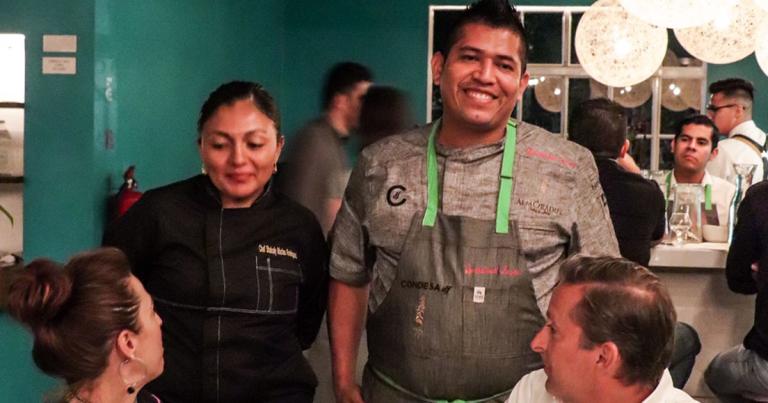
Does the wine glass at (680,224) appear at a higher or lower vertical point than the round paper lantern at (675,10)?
lower

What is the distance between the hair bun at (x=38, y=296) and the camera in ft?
6.18

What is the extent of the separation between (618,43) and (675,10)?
746mm

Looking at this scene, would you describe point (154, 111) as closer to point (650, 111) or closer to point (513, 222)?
point (513, 222)

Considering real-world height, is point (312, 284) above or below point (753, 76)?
below

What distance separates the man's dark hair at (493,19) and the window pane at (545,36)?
8.15m

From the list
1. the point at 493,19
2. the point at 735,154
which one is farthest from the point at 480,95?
the point at 735,154

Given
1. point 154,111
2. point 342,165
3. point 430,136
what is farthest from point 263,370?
point 154,111

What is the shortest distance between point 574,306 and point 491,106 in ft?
1.51

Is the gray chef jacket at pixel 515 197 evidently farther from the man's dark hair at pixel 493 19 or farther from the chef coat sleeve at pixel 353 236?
the man's dark hair at pixel 493 19

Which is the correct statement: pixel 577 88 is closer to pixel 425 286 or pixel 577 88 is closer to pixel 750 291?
pixel 750 291

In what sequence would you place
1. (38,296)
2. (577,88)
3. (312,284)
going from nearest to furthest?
(38,296)
(312,284)
(577,88)

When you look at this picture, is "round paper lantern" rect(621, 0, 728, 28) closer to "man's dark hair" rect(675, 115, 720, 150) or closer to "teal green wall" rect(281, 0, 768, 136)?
"man's dark hair" rect(675, 115, 720, 150)

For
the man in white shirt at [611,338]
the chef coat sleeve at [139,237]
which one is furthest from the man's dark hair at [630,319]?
the chef coat sleeve at [139,237]

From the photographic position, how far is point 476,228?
7.18ft
